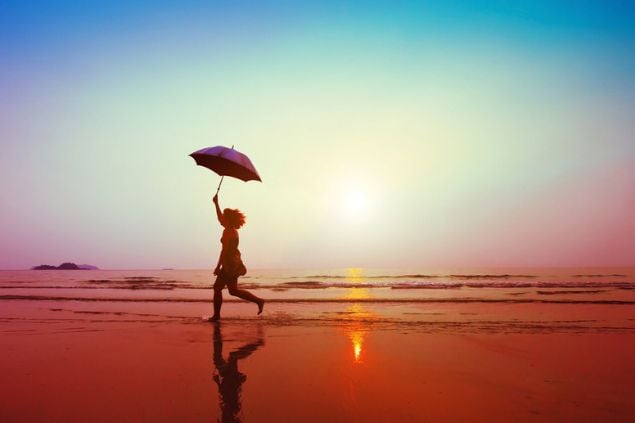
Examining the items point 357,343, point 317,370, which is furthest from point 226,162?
point 317,370

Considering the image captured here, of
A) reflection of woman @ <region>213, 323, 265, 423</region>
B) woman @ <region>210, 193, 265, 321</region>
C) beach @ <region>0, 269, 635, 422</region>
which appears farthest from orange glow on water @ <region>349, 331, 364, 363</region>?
woman @ <region>210, 193, 265, 321</region>

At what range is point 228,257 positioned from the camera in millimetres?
10148

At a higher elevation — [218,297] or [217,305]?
[218,297]

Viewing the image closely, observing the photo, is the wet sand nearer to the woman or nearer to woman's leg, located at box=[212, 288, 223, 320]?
woman's leg, located at box=[212, 288, 223, 320]

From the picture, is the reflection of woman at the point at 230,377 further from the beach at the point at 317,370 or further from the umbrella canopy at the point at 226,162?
the umbrella canopy at the point at 226,162

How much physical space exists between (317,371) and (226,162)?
5880mm

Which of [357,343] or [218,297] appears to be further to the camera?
[218,297]

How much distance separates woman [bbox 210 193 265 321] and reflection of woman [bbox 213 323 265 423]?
2.86 metres

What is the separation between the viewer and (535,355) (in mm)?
6098

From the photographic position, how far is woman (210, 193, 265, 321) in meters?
10.0

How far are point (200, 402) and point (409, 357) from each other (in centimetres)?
315

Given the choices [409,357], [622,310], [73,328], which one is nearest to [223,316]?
[73,328]

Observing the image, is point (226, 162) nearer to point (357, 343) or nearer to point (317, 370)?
point (357, 343)

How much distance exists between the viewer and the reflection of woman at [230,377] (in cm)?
365
